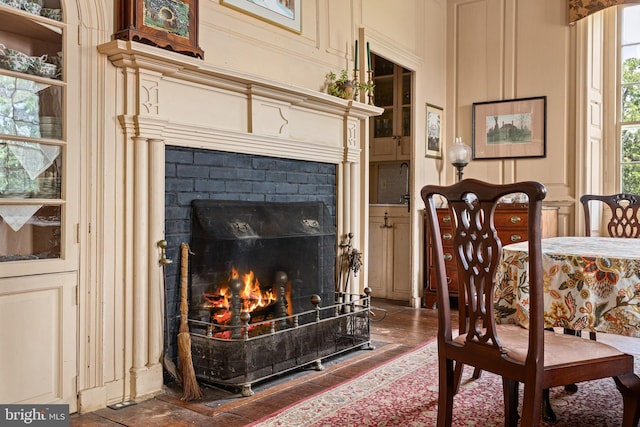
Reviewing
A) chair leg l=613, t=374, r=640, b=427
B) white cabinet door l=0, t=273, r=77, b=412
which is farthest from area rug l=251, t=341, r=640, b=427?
white cabinet door l=0, t=273, r=77, b=412

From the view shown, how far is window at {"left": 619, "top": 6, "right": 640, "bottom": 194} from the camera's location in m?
4.77

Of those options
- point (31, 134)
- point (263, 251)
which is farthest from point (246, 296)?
point (31, 134)

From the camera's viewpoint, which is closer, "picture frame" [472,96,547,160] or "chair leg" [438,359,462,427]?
"chair leg" [438,359,462,427]

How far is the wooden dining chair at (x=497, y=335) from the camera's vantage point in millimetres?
1694

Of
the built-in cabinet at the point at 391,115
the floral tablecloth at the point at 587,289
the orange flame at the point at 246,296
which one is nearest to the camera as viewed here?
the floral tablecloth at the point at 587,289

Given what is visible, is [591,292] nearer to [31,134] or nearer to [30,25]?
[31,134]

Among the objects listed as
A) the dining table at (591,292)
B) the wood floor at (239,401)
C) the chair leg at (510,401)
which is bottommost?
the wood floor at (239,401)

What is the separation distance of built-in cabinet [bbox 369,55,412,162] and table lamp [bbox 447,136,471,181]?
1.65 ft

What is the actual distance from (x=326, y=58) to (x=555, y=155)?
240 centimetres

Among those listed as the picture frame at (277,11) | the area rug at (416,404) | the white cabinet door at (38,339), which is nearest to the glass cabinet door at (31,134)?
the white cabinet door at (38,339)

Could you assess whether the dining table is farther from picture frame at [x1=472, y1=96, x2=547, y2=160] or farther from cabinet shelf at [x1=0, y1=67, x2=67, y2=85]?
picture frame at [x1=472, y1=96, x2=547, y2=160]

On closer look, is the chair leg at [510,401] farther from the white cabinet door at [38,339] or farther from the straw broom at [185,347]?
the white cabinet door at [38,339]

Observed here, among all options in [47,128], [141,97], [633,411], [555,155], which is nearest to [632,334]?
[633,411]

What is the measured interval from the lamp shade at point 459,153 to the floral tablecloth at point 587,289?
300 centimetres
